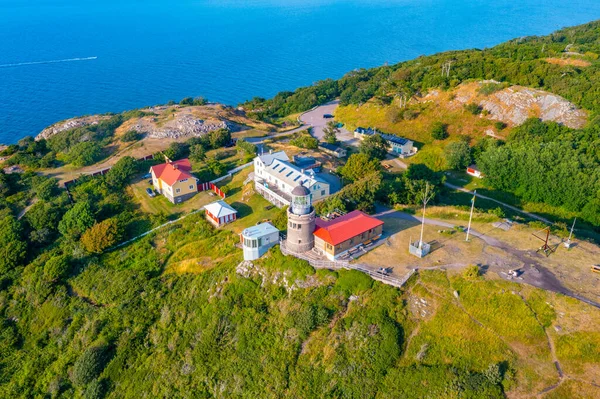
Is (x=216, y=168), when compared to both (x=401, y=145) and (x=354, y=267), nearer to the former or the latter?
(x=401, y=145)

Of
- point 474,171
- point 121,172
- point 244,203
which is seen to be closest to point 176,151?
point 121,172

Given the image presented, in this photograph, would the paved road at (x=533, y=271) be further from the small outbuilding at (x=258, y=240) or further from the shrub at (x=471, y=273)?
the small outbuilding at (x=258, y=240)

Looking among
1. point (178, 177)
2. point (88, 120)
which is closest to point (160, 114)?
point (88, 120)

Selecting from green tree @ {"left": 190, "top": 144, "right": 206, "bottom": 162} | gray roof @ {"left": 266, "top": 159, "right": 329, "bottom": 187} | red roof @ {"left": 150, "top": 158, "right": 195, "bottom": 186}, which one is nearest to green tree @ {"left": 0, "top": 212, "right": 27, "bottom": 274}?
red roof @ {"left": 150, "top": 158, "right": 195, "bottom": 186}

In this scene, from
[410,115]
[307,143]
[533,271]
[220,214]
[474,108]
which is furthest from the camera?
[410,115]

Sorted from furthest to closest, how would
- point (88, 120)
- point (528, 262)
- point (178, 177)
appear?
1. point (88, 120)
2. point (178, 177)
3. point (528, 262)

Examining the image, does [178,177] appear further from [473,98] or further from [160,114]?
[473,98]
